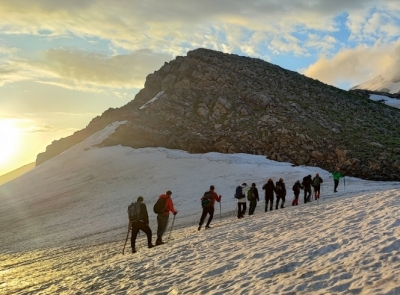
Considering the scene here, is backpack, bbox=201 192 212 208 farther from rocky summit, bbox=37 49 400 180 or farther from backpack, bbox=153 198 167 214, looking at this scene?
rocky summit, bbox=37 49 400 180

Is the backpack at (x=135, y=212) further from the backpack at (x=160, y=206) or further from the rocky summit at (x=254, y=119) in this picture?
the rocky summit at (x=254, y=119)

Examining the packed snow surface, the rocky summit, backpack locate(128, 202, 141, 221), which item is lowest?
the packed snow surface

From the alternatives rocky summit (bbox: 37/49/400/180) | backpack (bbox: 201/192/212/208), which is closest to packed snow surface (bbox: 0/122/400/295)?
backpack (bbox: 201/192/212/208)

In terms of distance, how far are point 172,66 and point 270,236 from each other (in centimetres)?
6802

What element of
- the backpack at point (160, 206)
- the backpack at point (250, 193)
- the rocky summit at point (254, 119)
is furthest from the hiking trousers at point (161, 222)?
the rocky summit at point (254, 119)

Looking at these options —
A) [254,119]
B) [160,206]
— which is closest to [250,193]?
[160,206]

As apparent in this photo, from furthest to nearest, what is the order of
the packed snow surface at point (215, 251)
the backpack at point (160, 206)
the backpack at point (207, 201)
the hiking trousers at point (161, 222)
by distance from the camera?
the backpack at point (207, 201), the hiking trousers at point (161, 222), the backpack at point (160, 206), the packed snow surface at point (215, 251)

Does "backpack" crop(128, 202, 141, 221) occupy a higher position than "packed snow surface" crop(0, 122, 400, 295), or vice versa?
"backpack" crop(128, 202, 141, 221)

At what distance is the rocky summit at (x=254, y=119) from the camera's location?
158 feet

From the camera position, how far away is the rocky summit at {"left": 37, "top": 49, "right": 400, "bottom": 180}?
48094mm

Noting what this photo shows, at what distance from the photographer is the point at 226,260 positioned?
10391 mm

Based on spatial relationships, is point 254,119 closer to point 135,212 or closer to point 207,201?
point 207,201

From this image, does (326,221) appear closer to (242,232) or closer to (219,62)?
(242,232)

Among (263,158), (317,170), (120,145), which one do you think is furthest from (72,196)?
(317,170)
